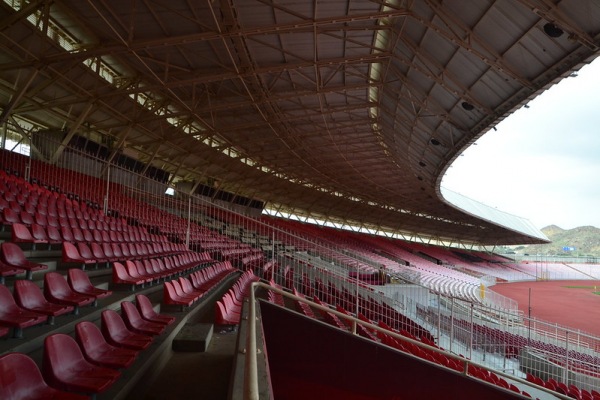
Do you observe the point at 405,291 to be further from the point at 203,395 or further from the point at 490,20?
the point at 203,395

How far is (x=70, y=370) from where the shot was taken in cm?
270

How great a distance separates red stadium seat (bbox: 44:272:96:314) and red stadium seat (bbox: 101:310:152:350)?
0.58 meters

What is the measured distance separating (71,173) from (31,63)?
11.5 feet

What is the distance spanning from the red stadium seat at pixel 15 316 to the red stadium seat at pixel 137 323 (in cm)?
76

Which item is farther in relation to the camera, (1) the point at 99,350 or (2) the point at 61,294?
(2) the point at 61,294

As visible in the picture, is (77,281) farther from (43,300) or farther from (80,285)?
(43,300)

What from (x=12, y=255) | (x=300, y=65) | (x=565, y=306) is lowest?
(x=565, y=306)

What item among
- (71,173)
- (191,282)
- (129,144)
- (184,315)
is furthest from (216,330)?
(129,144)

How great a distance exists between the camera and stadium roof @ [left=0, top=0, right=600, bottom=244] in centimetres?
991

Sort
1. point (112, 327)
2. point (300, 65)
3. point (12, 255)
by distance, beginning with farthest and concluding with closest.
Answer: point (300, 65), point (12, 255), point (112, 327)

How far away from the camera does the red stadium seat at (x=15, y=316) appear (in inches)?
121

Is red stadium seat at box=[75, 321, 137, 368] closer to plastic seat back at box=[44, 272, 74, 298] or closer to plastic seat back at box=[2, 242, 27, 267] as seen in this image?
plastic seat back at box=[44, 272, 74, 298]

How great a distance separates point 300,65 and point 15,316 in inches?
486

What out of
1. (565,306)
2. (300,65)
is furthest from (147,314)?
(565,306)
